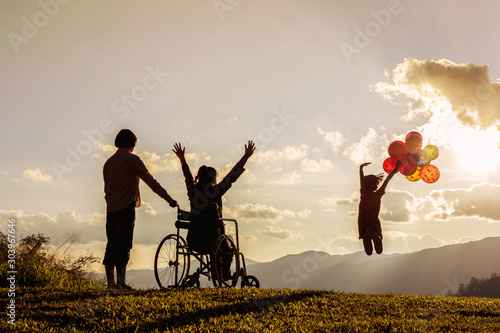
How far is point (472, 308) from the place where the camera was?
7.75 meters

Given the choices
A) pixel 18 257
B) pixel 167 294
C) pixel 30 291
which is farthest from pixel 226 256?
pixel 18 257

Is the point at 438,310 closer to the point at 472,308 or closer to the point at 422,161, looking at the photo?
the point at 472,308

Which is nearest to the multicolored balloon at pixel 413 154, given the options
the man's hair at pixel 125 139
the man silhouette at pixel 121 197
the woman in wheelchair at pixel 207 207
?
the woman in wheelchair at pixel 207 207

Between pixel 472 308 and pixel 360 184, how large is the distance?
3.58 metres

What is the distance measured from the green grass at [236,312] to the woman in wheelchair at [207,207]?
2.90 feet

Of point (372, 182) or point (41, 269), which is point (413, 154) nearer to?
point (372, 182)

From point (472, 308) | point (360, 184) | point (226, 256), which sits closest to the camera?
point (472, 308)

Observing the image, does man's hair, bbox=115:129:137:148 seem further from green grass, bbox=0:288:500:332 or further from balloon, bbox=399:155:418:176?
balloon, bbox=399:155:418:176

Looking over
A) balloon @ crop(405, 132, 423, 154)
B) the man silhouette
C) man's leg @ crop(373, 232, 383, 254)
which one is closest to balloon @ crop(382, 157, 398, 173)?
balloon @ crop(405, 132, 423, 154)

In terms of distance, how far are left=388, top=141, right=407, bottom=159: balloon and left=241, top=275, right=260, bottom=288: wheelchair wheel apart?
4542 mm

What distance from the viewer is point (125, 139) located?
26.0 feet

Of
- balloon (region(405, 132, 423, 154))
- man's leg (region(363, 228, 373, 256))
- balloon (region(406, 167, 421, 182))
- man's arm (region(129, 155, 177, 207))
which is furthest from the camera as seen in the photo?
balloon (region(406, 167, 421, 182))

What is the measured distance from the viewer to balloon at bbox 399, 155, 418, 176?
11195 mm

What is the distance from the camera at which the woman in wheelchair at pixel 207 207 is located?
330 inches
